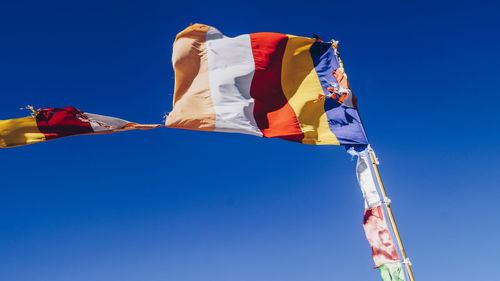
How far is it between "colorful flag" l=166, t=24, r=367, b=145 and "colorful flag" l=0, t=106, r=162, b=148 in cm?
155

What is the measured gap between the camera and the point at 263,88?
44.5ft

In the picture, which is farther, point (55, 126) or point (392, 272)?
point (55, 126)

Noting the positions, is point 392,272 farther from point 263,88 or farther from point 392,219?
point 263,88

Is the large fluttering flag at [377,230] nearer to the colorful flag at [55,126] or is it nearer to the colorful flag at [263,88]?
the colorful flag at [263,88]

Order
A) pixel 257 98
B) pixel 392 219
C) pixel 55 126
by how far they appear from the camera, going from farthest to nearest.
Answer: pixel 257 98 → pixel 55 126 → pixel 392 219

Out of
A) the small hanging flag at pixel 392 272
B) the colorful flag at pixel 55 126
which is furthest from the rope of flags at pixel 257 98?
the small hanging flag at pixel 392 272

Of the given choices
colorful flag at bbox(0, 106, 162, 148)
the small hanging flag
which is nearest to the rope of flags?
colorful flag at bbox(0, 106, 162, 148)

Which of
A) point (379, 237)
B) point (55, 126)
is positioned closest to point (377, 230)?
point (379, 237)

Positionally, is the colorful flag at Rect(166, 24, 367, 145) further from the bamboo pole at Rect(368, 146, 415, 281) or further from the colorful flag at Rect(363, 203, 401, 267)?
the colorful flag at Rect(363, 203, 401, 267)

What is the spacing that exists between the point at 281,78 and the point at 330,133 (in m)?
2.49

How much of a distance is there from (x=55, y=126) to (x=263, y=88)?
6004mm

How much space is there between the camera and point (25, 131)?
35.7 feet

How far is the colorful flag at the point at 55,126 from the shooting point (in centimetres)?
1070

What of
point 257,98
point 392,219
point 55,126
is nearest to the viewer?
point 392,219
